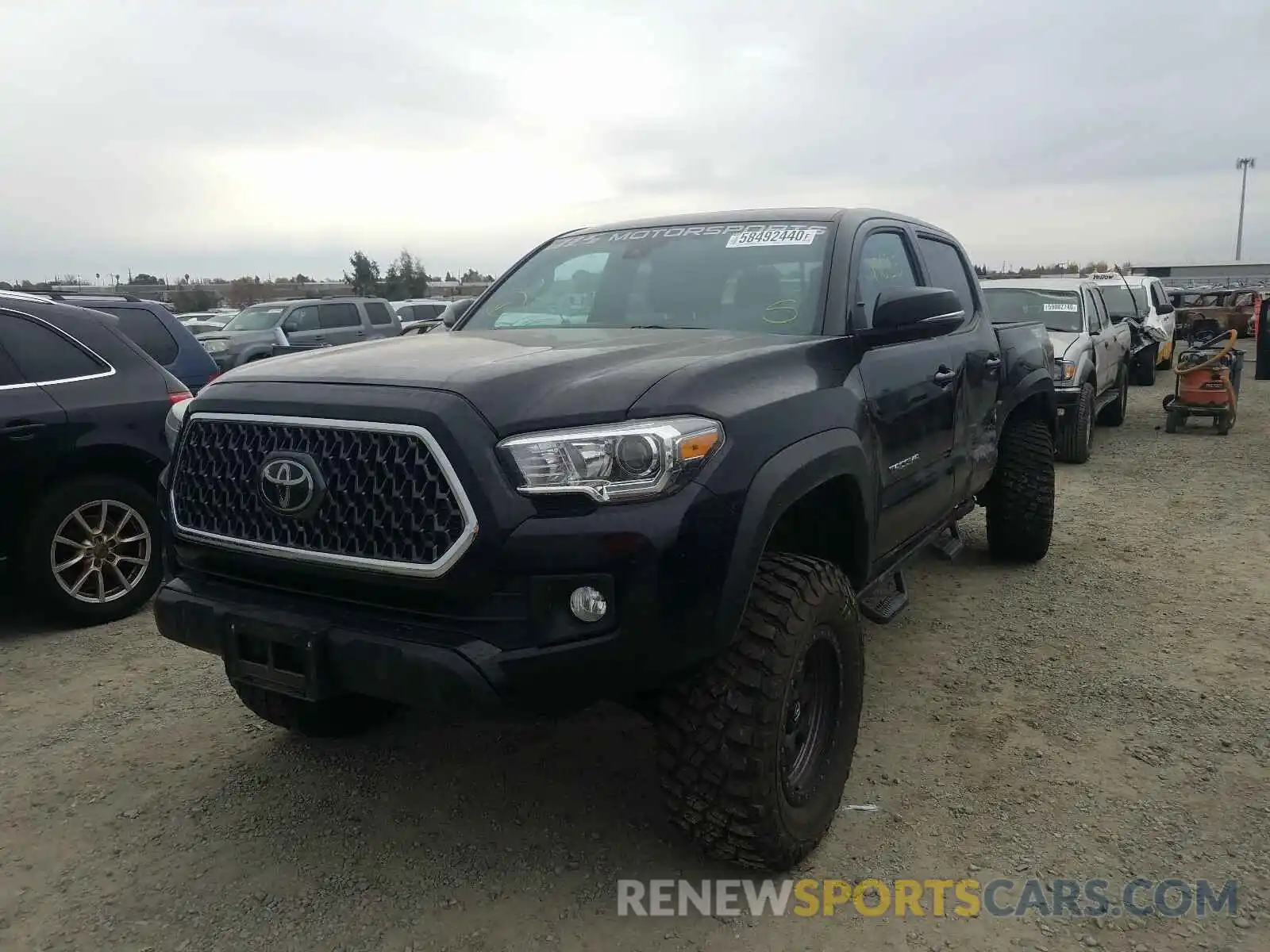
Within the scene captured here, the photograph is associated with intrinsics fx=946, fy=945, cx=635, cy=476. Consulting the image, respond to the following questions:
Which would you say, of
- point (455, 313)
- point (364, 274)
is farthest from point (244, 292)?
point (455, 313)

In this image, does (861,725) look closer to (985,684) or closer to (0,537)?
(985,684)

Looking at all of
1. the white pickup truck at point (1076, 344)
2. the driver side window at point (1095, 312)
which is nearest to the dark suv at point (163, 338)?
the white pickup truck at point (1076, 344)

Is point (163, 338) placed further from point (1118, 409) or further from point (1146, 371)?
point (1146, 371)

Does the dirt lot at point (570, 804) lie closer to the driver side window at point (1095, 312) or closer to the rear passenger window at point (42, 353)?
the rear passenger window at point (42, 353)

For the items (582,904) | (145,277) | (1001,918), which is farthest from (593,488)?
(145,277)

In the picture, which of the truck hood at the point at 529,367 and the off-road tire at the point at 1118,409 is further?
the off-road tire at the point at 1118,409

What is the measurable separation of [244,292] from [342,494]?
52029 mm

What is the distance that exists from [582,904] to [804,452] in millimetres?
1421

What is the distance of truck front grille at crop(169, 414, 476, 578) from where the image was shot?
2.28 m

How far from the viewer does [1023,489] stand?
553 cm

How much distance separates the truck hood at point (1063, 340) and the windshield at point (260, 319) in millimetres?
12166

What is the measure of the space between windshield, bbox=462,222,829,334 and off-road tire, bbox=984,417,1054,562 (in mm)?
2457

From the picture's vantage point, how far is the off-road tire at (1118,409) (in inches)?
470

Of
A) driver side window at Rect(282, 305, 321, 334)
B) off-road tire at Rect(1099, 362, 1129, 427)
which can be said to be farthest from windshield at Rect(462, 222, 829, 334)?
driver side window at Rect(282, 305, 321, 334)
